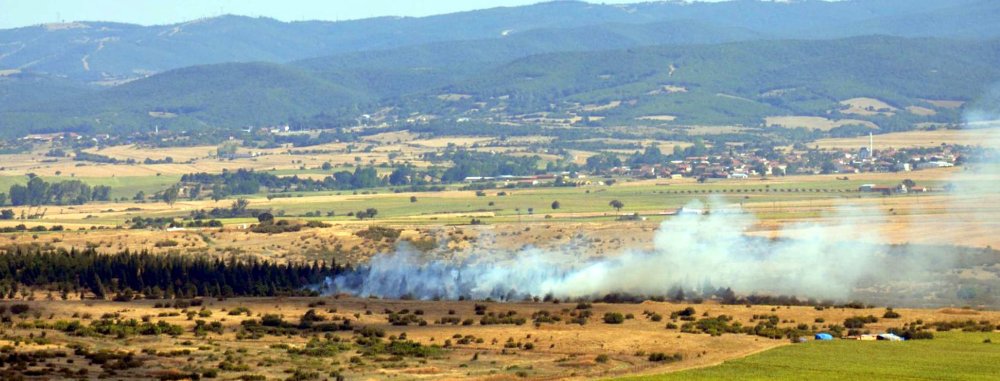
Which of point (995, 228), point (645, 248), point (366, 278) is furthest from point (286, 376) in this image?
point (995, 228)

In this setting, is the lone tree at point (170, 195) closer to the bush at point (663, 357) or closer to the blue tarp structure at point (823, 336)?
the blue tarp structure at point (823, 336)

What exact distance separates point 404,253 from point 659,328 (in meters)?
41.4

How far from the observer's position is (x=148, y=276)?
93000 mm

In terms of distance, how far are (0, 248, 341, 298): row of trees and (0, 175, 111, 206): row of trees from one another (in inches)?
3794

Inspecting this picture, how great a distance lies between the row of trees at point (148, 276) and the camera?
91000 millimetres

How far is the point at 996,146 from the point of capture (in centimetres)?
15988

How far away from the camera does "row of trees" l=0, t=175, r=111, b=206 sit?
191m

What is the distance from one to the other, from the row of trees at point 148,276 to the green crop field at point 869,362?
35.0m

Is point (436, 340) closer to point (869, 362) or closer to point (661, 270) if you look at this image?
point (869, 362)

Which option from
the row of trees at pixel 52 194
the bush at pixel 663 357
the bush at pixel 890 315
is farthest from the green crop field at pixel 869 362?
the row of trees at pixel 52 194

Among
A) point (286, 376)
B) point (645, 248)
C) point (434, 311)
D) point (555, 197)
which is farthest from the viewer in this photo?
point (555, 197)

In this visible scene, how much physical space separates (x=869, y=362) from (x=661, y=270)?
35.2m

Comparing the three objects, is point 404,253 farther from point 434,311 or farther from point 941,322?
point 941,322

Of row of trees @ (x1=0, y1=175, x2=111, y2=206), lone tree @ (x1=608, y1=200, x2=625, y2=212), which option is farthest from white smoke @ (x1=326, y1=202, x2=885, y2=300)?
row of trees @ (x1=0, y1=175, x2=111, y2=206)
